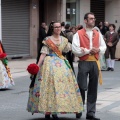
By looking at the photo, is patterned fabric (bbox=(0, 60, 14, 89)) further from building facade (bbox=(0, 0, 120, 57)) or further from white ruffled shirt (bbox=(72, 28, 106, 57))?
building facade (bbox=(0, 0, 120, 57))

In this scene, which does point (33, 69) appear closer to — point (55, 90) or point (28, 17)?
point (55, 90)

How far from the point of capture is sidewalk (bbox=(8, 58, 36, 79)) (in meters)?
18.2

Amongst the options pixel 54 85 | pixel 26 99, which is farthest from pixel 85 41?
pixel 26 99

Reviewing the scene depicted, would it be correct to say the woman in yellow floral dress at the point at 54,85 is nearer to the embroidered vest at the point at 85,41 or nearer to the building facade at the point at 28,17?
the embroidered vest at the point at 85,41

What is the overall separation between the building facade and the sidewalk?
85cm

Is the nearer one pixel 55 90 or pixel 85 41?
pixel 55 90

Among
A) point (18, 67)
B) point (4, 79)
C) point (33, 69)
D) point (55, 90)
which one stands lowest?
point (18, 67)

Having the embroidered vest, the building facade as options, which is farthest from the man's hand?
the building facade

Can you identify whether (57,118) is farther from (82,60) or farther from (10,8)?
(10,8)

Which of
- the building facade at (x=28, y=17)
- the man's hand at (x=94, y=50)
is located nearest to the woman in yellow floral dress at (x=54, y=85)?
the man's hand at (x=94, y=50)

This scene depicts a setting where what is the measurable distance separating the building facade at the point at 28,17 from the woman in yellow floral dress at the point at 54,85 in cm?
1507

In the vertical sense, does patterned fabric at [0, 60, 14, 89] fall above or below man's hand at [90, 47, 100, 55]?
below

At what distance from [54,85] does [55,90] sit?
0.08m

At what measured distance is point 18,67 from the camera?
20719 millimetres
